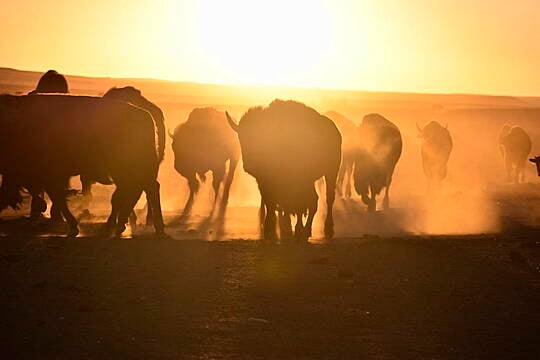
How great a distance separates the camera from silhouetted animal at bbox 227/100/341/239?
514 inches

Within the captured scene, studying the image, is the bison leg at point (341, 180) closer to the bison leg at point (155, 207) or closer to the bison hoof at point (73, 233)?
the bison leg at point (155, 207)

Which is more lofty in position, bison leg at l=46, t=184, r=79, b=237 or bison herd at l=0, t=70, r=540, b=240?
bison herd at l=0, t=70, r=540, b=240


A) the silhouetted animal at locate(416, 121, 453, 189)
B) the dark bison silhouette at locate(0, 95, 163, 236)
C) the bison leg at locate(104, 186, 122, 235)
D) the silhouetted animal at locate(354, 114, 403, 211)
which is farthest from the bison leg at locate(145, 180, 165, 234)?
the silhouetted animal at locate(416, 121, 453, 189)

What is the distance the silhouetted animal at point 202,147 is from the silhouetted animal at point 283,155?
7.87 metres

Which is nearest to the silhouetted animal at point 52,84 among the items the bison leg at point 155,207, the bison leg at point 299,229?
the bison leg at point 155,207

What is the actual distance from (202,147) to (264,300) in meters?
13.9

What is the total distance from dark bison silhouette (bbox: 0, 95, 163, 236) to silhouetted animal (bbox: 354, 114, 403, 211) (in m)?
9.27

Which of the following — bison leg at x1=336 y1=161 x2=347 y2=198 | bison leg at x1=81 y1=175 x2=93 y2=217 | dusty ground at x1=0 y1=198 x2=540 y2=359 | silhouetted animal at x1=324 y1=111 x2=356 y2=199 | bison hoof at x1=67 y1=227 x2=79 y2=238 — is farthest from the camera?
bison leg at x1=336 y1=161 x2=347 y2=198

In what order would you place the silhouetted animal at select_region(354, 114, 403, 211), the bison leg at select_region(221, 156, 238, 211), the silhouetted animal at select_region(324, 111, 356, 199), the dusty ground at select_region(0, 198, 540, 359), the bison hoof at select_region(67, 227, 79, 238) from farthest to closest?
1. the silhouetted animal at select_region(324, 111, 356, 199)
2. the silhouetted animal at select_region(354, 114, 403, 211)
3. the bison leg at select_region(221, 156, 238, 211)
4. the bison hoof at select_region(67, 227, 79, 238)
5. the dusty ground at select_region(0, 198, 540, 359)

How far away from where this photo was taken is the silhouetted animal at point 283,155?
42.9ft

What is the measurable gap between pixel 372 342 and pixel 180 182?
2312 centimetres

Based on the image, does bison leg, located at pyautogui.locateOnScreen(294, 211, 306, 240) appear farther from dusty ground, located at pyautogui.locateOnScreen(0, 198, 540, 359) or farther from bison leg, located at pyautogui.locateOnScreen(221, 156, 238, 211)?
bison leg, located at pyautogui.locateOnScreen(221, 156, 238, 211)

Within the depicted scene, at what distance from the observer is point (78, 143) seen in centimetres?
1280

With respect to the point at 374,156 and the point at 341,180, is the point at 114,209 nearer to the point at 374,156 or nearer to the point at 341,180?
the point at 374,156
